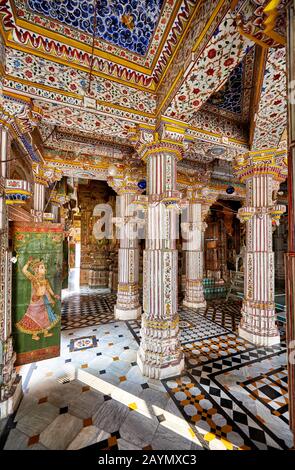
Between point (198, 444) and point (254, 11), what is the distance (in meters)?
4.15

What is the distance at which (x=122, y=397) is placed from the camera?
8.96 ft

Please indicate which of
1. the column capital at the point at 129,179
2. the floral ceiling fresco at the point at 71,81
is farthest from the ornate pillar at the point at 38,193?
the floral ceiling fresco at the point at 71,81

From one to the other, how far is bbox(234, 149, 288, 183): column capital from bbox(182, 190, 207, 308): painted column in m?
2.51

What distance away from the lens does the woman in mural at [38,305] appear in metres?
2.29

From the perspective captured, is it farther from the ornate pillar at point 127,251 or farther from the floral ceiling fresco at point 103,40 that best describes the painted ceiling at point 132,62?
the ornate pillar at point 127,251

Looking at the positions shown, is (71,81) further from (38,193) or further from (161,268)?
(38,193)

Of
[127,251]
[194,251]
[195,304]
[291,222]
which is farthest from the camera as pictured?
[194,251]

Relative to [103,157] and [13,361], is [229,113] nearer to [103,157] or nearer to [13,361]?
[103,157]

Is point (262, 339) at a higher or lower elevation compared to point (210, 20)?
lower

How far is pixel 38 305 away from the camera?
7.60ft

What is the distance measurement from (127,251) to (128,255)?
135 mm

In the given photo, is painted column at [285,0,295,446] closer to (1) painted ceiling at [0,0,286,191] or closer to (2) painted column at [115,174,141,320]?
(1) painted ceiling at [0,0,286,191]

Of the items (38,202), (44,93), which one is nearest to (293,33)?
(44,93)

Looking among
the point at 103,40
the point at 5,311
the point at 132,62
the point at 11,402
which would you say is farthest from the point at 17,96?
the point at 11,402
